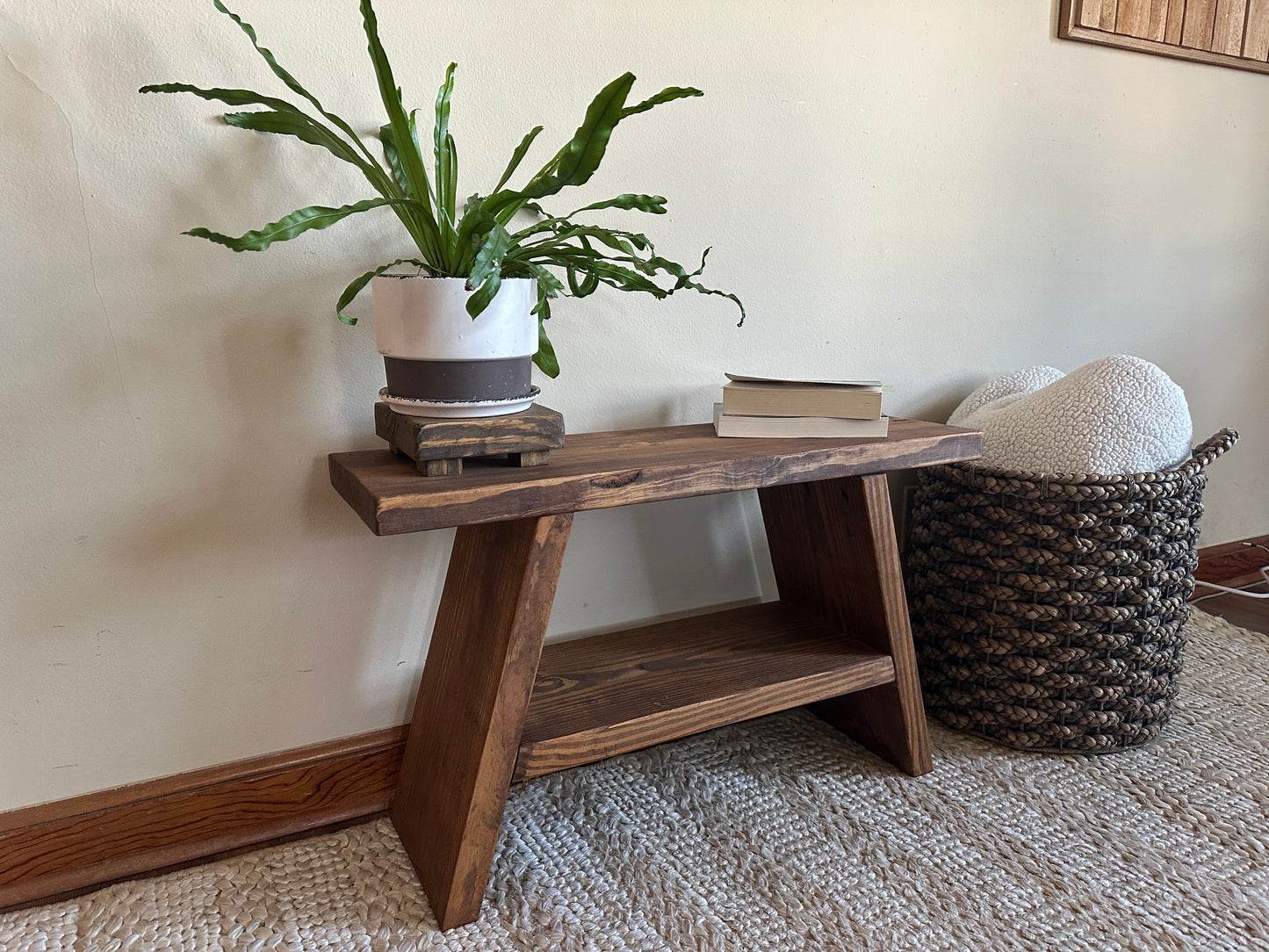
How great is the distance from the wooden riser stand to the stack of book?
34mm

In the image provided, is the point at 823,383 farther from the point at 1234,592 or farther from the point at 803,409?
the point at 1234,592

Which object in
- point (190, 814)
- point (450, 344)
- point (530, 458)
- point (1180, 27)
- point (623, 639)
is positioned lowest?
point (190, 814)

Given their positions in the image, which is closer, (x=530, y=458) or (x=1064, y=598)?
(x=530, y=458)

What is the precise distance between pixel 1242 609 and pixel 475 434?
1691mm

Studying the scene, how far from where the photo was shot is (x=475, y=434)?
33.8 inches

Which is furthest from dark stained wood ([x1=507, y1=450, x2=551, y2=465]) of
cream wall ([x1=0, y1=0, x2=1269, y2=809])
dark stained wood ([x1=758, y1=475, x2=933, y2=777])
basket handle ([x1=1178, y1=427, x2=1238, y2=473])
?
basket handle ([x1=1178, y1=427, x2=1238, y2=473])

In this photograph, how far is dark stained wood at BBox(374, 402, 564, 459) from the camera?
2.77 feet

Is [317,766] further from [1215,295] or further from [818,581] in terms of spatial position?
[1215,295]

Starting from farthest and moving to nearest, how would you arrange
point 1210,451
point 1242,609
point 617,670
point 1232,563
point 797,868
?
point 1232,563
point 1242,609
point 1210,451
point 617,670
point 797,868

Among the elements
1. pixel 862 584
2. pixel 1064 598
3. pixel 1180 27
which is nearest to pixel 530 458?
pixel 862 584

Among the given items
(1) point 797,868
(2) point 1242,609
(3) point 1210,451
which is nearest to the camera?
(1) point 797,868

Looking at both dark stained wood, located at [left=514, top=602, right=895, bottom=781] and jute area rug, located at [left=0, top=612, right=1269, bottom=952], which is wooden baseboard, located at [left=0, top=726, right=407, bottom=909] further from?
dark stained wood, located at [left=514, top=602, right=895, bottom=781]

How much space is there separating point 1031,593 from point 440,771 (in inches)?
31.8

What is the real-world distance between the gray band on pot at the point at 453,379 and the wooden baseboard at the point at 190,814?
50 centimetres
